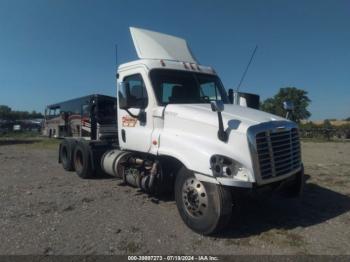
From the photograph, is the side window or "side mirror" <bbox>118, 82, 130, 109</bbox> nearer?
"side mirror" <bbox>118, 82, 130, 109</bbox>

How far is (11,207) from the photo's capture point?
21.5 feet

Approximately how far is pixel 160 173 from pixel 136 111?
4.84 feet

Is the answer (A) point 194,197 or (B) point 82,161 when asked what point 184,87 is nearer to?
(A) point 194,197

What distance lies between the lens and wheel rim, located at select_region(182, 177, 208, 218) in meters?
5.07

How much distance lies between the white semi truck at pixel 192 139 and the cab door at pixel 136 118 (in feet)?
0.07

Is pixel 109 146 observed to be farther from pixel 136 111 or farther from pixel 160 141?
pixel 160 141

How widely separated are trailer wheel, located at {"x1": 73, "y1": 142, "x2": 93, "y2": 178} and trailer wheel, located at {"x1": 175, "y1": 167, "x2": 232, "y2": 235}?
15.2ft

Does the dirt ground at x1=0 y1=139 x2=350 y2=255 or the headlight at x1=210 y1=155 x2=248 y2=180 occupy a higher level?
the headlight at x1=210 y1=155 x2=248 y2=180

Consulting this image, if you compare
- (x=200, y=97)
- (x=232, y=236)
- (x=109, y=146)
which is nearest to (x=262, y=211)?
(x=232, y=236)

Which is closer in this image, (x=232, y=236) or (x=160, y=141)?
(x=232, y=236)

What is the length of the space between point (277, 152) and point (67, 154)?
7928mm

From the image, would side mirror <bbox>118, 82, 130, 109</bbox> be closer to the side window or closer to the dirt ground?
the side window

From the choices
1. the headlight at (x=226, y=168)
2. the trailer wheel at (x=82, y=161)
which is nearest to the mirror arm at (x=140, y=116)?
the headlight at (x=226, y=168)

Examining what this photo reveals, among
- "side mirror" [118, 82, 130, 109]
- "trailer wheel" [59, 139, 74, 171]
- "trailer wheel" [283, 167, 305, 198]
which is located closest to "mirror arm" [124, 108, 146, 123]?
"side mirror" [118, 82, 130, 109]
